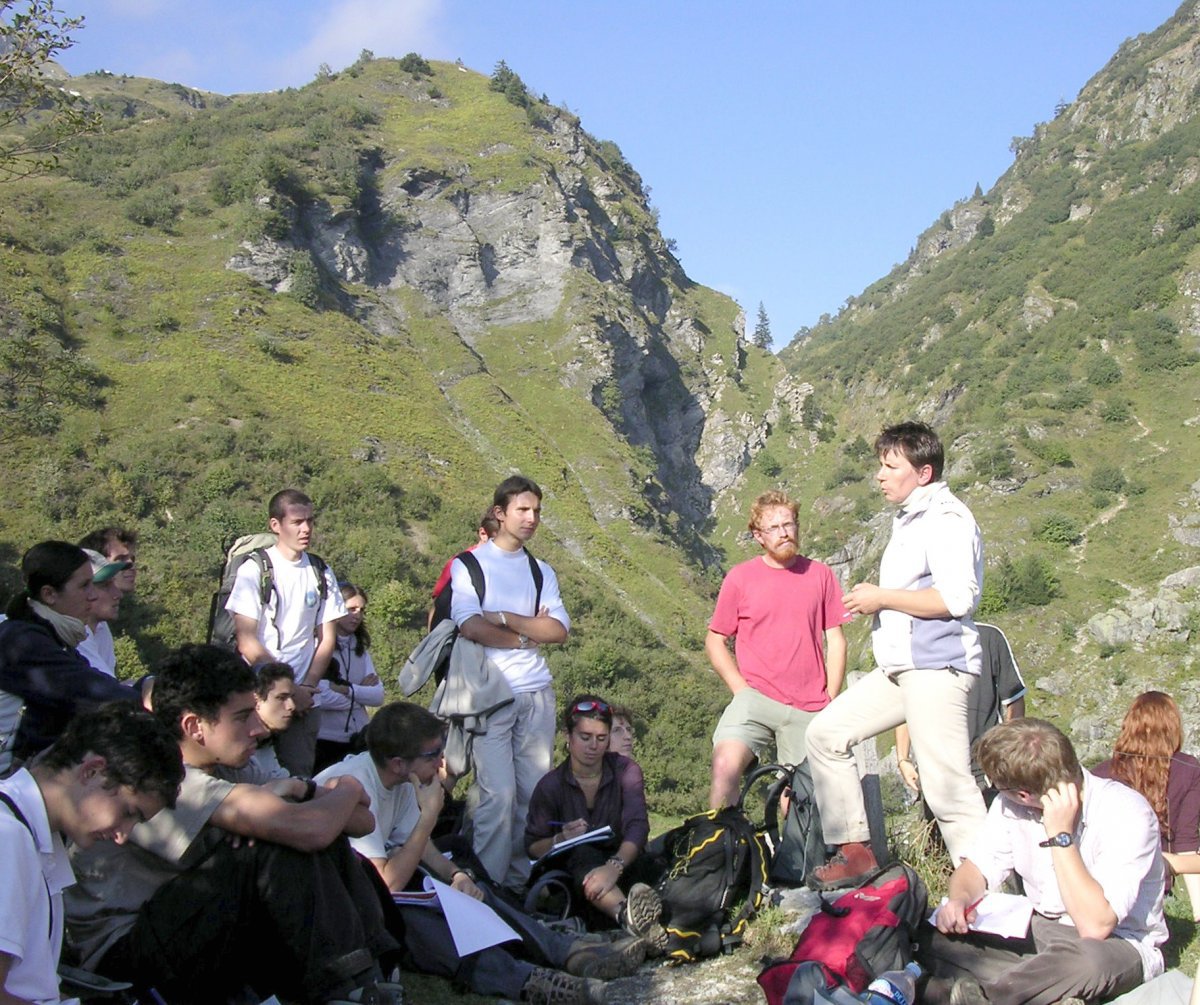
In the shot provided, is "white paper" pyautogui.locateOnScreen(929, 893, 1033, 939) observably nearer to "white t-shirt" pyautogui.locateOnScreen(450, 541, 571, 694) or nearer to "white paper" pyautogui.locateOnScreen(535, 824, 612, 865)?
"white paper" pyautogui.locateOnScreen(535, 824, 612, 865)

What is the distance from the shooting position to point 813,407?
92875 millimetres

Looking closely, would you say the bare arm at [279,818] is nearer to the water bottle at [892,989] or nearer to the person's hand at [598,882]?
the person's hand at [598,882]

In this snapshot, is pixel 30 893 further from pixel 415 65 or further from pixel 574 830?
pixel 415 65

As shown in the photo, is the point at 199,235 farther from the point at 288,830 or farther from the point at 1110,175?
the point at 1110,175

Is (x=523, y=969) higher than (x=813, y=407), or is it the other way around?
(x=813, y=407)

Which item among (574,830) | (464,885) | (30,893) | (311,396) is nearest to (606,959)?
(464,885)

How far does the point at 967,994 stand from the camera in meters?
3.63

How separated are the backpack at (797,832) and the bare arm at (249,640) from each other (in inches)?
115

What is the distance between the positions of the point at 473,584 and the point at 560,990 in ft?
7.58

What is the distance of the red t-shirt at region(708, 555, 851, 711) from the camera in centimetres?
554

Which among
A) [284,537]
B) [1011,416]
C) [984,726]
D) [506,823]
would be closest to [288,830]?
[506,823]

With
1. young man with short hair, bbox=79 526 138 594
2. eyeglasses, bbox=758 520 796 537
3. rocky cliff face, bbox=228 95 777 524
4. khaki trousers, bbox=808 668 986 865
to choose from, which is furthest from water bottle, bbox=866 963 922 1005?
rocky cliff face, bbox=228 95 777 524

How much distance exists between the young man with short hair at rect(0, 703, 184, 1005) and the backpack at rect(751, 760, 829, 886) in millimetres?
3390

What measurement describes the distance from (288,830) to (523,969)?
1412mm
